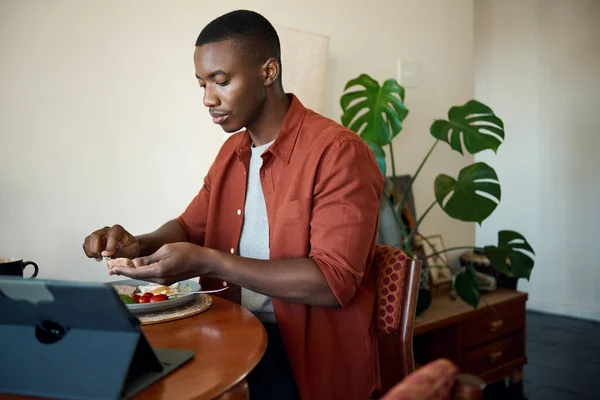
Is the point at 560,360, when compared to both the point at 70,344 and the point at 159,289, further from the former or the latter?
the point at 70,344

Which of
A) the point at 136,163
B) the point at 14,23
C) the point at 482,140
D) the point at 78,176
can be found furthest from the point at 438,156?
the point at 14,23

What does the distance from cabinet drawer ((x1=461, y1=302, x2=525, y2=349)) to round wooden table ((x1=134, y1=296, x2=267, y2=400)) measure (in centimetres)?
177

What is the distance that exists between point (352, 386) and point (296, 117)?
28.0 inches

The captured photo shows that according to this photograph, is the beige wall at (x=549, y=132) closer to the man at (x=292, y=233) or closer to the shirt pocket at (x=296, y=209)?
the man at (x=292, y=233)

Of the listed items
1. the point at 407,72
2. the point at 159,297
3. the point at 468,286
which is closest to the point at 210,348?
the point at 159,297

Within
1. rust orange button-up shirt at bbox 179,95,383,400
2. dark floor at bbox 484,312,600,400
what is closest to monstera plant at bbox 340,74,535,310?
dark floor at bbox 484,312,600,400

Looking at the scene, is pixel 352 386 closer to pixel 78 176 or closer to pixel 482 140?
pixel 78 176

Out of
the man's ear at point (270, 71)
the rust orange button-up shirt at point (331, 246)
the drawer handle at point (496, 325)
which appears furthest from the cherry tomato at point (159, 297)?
the drawer handle at point (496, 325)

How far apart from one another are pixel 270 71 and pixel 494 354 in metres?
2.08

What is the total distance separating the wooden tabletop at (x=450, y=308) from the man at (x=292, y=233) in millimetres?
1146

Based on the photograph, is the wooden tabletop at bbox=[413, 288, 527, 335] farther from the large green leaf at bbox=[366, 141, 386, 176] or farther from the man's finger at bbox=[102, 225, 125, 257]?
the man's finger at bbox=[102, 225, 125, 257]

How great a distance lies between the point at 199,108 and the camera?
241 centimetres

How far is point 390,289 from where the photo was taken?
1498 mm

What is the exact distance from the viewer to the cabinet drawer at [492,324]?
113 inches
